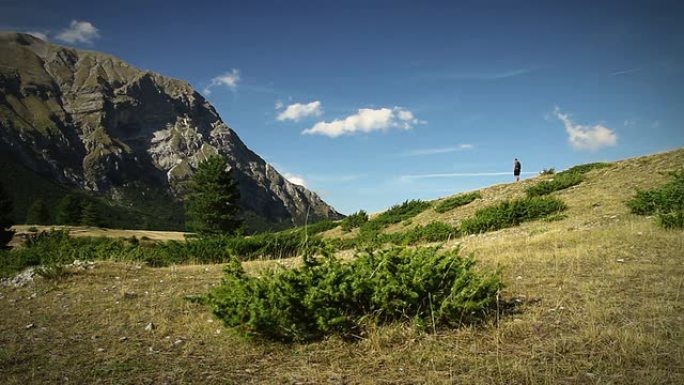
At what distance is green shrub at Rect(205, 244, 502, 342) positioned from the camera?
4.58m

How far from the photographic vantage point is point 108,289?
771cm

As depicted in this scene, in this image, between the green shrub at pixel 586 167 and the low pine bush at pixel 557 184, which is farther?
the green shrub at pixel 586 167

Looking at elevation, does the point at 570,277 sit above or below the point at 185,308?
above

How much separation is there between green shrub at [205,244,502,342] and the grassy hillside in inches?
7.8

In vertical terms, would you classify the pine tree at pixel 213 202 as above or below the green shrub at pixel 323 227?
above

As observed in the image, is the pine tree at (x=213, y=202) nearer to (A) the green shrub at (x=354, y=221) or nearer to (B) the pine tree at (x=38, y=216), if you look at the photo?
(A) the green shrub at (x=354, y=221)

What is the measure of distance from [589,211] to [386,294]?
12.6 meters

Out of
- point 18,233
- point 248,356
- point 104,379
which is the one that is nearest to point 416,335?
point 248,356

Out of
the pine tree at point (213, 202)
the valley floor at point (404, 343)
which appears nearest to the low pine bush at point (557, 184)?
the valley floor at point (404, 343)

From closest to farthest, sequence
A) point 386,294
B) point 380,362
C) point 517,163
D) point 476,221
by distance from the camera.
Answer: point 380,362 < point 386,294 < point 476,221 < point 517,163

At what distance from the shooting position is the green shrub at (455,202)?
21.4m

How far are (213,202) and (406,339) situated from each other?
34.3 m

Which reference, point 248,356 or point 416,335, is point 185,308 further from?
point 416,335

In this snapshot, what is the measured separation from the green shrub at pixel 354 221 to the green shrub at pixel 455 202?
14.7 feet
